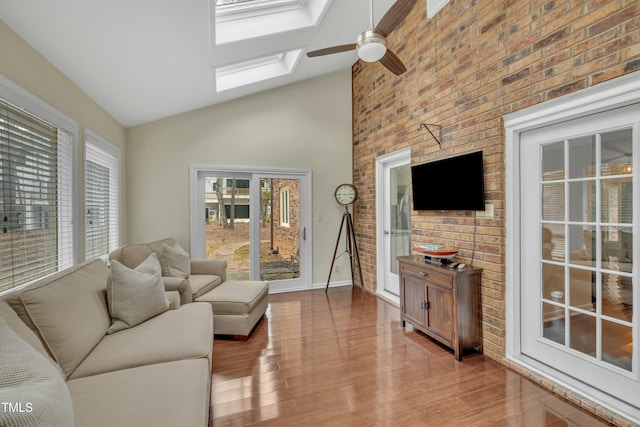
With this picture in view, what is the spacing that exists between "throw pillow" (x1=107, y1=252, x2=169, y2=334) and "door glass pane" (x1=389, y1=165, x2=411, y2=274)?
108 inches

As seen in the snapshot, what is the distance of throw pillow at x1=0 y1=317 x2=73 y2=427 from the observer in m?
0.66

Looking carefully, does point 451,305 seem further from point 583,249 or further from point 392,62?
point 392,62

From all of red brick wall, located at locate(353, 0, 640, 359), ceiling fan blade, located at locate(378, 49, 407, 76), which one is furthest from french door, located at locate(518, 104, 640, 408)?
ceiling fan blade, located at locate(378, 49, 407, 76)

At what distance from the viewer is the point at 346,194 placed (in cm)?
472

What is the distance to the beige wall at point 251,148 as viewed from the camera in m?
4.07

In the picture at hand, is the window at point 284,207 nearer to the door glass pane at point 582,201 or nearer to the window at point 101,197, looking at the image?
the window at point 101,197

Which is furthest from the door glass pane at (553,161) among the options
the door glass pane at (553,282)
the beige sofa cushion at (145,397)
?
the beige sofa cushion at (145,397)

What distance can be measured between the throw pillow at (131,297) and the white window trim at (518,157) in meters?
2.76

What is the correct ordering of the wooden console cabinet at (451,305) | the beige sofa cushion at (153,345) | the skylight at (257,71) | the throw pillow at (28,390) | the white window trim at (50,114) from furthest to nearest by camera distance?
1. the skylight at (257,71)
2. the wooden console cabinet at (451,305)
3. the white window trim at (50,114)
4. the beige sofa cushion at (153,345)
5. the throw pillow at (28,390)

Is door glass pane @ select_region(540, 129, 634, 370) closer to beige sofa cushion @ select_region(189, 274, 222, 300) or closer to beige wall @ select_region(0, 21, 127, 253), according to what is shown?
beige sofa cushion @ select_region(189, 274, 222, 300)

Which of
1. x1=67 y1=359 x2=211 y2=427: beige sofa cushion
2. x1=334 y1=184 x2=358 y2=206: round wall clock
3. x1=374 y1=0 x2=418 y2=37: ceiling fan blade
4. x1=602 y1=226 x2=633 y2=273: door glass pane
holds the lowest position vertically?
x1=67 y1=359 x2=211 y2=427: beige sofa cushion

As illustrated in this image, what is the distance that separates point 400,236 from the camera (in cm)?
407

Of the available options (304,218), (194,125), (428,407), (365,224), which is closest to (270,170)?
(304,218)

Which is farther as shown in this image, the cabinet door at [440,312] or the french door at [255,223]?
the french door at [255,223]
